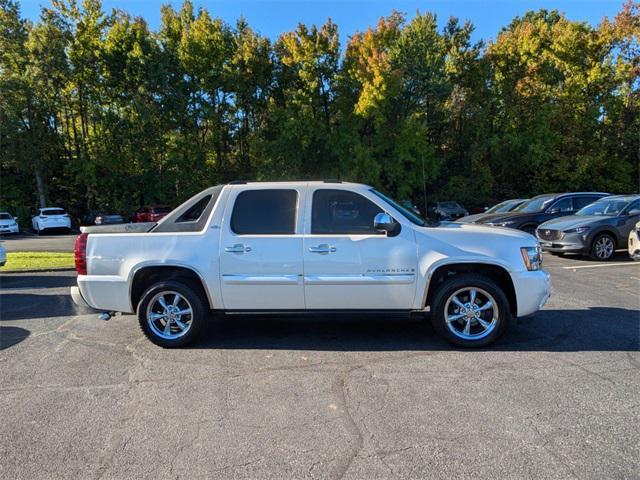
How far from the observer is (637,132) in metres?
33.2

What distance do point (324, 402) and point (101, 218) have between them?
25.5 m

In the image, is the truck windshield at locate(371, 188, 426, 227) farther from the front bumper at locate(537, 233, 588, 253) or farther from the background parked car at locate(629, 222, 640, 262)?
the front bumper at locate(537, 233, 588, 253)

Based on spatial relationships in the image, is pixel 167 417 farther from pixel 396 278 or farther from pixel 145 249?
pixel 396 278

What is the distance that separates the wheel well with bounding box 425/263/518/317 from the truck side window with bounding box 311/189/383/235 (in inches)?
34.4

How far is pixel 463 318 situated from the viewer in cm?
505

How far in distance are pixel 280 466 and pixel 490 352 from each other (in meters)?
2.85

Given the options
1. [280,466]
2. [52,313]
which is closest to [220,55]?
[52,313]

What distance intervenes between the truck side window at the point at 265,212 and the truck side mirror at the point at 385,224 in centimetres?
92

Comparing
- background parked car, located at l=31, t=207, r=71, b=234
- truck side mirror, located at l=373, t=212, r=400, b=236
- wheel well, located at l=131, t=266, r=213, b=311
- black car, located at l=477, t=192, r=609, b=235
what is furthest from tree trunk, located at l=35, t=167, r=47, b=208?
truck side mirror, located at l=373, t=212, r=400, b=236

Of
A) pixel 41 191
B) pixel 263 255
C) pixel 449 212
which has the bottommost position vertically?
pixel 449 212

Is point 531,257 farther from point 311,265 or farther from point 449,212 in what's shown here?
point 449,212

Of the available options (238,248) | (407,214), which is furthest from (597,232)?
(238,248)

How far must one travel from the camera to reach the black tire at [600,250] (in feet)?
36.4

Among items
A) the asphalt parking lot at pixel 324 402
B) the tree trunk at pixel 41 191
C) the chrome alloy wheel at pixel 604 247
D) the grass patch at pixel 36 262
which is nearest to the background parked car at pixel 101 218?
the tree trunk at pixel 41 191
